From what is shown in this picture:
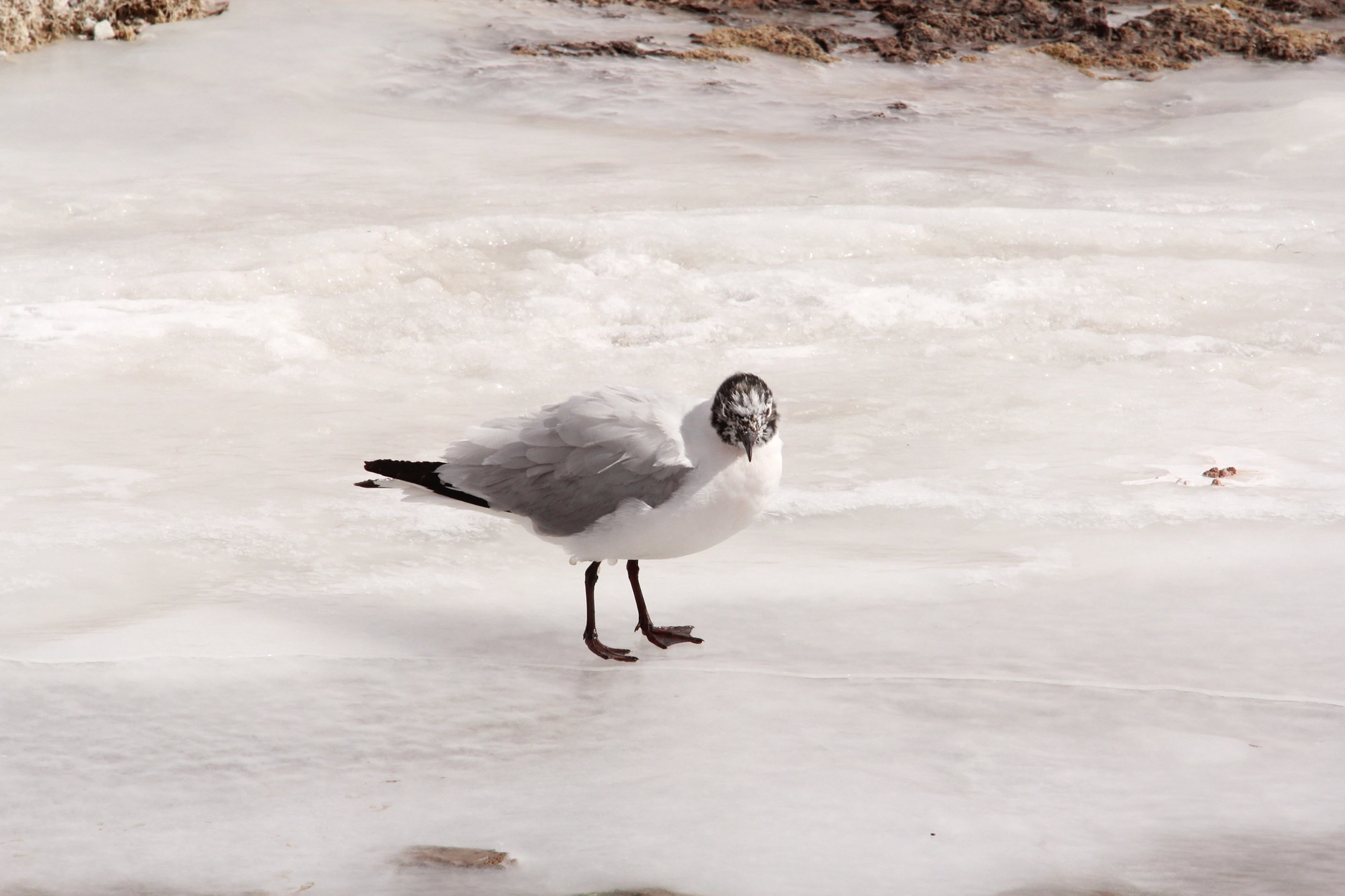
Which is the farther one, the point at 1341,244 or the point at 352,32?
the point at 352,32

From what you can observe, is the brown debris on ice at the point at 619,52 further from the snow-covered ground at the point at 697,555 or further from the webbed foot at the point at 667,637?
the webbed foot at the point at 667,637

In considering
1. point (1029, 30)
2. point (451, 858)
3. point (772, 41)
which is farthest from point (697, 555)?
point (1029, 30)

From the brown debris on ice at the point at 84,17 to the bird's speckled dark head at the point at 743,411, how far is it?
865cm

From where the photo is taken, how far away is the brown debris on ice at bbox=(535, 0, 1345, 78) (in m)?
11.0

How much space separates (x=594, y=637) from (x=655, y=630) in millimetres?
172

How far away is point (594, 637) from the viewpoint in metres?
3.63

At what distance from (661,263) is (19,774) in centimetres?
439

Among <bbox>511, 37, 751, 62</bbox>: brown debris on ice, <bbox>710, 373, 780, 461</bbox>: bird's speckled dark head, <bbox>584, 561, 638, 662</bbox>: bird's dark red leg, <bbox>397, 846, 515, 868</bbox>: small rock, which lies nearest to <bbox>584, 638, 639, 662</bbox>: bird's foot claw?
<bbox>584, 561, 638, 662</bbox>: bird's dark red leg

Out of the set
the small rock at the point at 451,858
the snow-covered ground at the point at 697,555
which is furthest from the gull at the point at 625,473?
the small rock at the point at 451,858

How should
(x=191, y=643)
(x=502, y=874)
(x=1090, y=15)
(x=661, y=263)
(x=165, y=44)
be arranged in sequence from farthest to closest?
1. (x=1090, y=15)
2. (x=165, y=44)
3. (x=661, y=263)
4. (x=191, y=643)
5. (x=502, y=874)

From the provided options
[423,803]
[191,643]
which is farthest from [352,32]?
[423,803]

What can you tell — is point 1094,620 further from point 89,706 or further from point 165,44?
point 165,44

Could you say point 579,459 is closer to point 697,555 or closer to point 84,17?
point 697,555

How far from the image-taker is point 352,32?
10.8 metres
